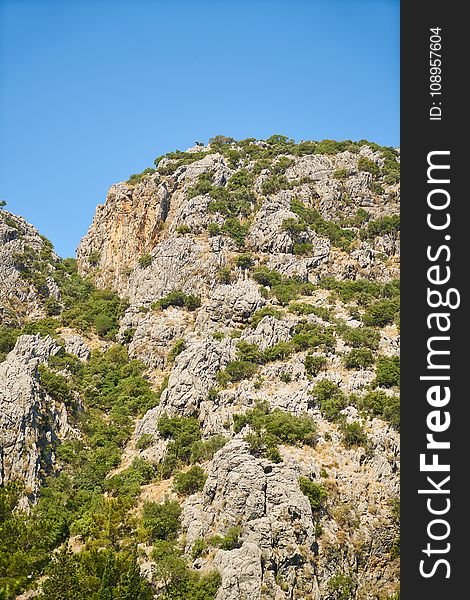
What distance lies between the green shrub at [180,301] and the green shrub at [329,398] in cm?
A: 2283

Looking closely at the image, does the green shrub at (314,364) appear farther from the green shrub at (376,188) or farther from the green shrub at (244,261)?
the green shrub at (376,188)

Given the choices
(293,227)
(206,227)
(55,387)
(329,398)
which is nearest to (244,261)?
(293,227)

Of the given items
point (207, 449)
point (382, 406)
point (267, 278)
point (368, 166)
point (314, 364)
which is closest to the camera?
point (207, 449)

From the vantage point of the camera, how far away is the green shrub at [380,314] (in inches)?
2662

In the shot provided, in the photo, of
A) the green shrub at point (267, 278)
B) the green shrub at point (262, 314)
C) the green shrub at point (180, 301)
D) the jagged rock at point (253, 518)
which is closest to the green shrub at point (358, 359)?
the green shrub at point (262, 314)

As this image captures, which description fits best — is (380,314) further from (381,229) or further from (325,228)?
(325,228)

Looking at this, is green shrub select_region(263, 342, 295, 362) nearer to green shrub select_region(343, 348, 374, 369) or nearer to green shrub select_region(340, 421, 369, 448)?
green shrub select_region(343, 348, 374, 369)

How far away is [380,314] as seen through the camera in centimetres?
6806

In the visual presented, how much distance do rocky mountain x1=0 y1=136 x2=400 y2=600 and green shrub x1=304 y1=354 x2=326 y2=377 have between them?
10.8 inches

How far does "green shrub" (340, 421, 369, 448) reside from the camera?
51.9 metres

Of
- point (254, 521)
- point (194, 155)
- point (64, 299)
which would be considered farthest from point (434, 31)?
point (194, 155)

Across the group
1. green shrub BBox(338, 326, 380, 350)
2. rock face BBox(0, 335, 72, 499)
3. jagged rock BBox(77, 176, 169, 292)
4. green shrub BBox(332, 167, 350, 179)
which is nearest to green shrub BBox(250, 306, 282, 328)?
green shrub BBox(338, 326, 380, 350)

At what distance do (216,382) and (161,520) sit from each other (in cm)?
1710

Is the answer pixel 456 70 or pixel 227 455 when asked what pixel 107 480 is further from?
pixel 456 70
